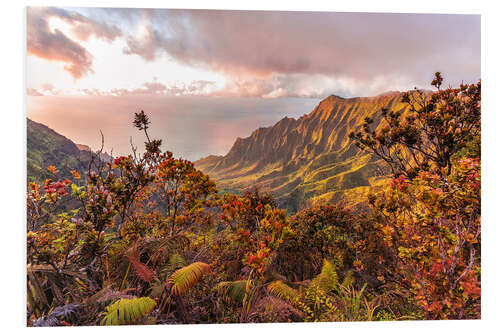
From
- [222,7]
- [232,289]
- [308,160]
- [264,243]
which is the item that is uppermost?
[222,7]

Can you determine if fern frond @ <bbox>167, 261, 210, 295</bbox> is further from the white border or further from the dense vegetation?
the white border

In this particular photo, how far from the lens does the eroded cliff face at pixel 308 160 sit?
309cm

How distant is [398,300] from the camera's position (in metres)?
2.64

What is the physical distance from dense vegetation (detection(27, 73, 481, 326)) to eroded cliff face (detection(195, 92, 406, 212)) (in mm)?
Result: 231

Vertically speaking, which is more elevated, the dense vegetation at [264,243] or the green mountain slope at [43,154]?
the green mountain slope at [43,154]

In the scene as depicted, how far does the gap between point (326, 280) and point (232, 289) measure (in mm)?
969

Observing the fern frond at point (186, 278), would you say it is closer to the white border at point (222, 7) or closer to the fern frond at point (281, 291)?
the white border at point (222, 7)

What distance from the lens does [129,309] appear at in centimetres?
211

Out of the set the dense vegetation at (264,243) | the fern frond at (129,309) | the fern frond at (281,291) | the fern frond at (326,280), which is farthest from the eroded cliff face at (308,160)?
the fern frond at (129,309)

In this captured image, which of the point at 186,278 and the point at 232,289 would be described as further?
the point at 232,289

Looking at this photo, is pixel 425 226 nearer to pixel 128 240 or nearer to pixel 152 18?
pixel 128 240

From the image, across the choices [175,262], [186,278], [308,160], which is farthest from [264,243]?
[308,160]

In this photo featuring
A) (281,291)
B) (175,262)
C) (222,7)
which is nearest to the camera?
(281,291)

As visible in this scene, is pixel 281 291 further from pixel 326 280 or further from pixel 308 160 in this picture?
pixel 308 160
